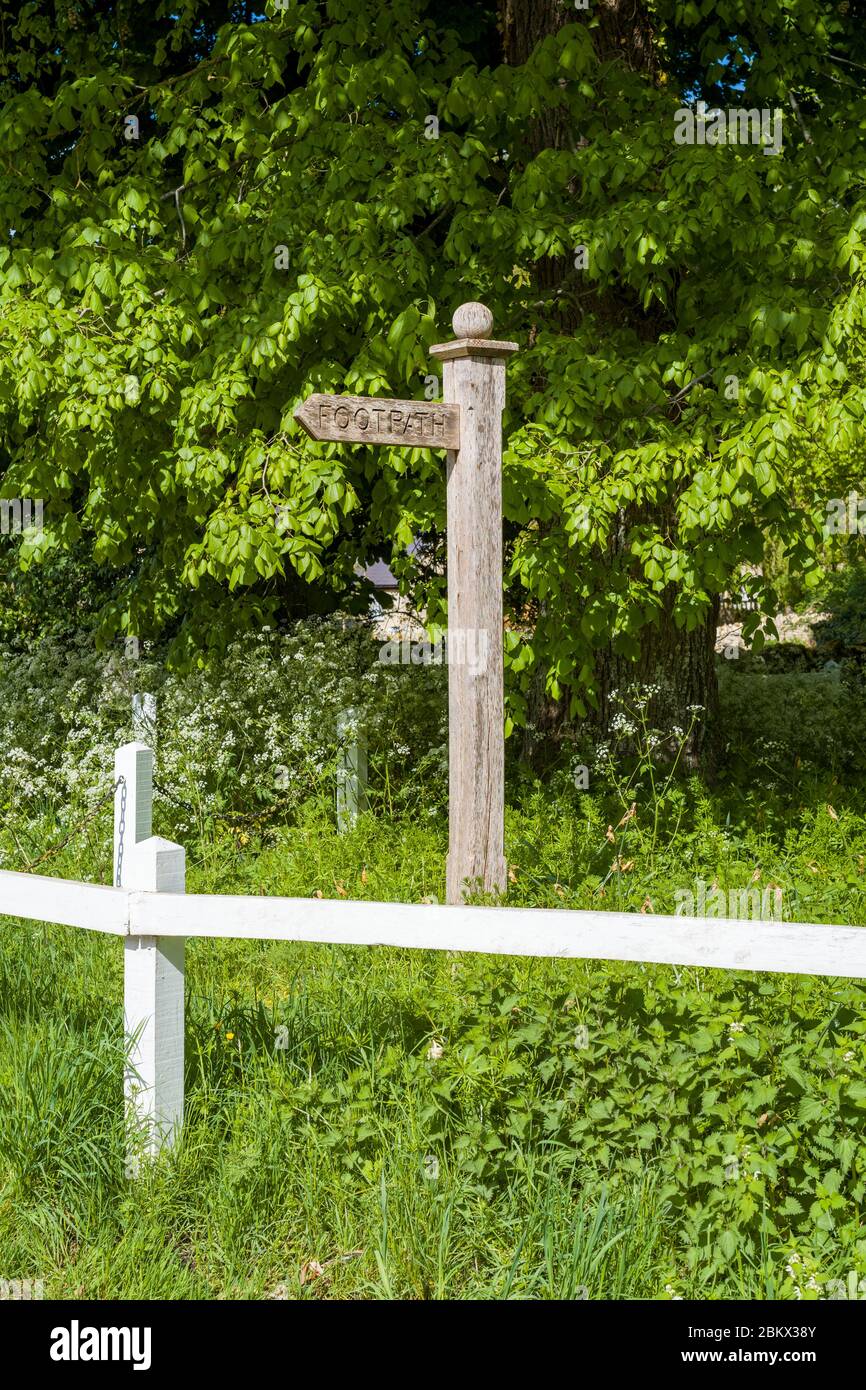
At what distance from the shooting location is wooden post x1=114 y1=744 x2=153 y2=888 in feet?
12.3

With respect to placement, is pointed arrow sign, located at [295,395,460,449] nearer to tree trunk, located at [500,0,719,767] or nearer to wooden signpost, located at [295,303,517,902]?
wooden signpost, located at [295,303,517,902]

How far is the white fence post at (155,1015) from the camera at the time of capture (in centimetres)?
350

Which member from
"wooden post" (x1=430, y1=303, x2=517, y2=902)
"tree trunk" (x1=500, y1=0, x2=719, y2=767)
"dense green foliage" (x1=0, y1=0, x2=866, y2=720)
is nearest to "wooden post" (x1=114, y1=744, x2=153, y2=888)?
"wooden post" (x1=430, y1=303, x2=517, y2=902)

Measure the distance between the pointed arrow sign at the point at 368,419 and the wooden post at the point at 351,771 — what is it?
2.84 meters

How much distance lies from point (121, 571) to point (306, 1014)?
8.95 m

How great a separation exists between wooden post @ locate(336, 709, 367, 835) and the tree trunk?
1450 millimetres

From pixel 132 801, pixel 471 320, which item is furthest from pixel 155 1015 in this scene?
pixel 471 320

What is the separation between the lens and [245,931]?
134 inches

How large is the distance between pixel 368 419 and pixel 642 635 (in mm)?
3766

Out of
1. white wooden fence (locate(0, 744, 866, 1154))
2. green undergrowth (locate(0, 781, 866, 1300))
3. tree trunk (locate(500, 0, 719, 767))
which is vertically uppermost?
tree trunk (locate(500, 0, 719, 767))

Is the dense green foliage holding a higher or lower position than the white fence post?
higher

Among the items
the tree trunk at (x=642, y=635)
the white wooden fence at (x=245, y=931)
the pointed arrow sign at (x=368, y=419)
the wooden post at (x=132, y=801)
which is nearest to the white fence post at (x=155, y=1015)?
the white wooden fence at (x=245, y=931)

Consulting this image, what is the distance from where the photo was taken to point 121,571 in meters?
12.3

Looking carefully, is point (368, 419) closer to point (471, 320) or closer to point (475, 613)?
point (471, 320)
